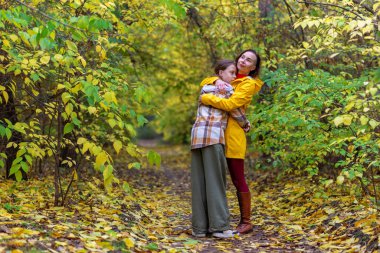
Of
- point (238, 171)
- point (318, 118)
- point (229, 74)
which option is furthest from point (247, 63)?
point (318, 118)

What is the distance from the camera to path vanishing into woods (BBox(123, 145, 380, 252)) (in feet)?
14.4

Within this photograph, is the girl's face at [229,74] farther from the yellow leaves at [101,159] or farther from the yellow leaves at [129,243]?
the yellow leaves at [129,243]

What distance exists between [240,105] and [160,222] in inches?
76.0

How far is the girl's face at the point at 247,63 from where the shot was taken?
16.8 feet

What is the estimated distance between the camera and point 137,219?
5512 mm

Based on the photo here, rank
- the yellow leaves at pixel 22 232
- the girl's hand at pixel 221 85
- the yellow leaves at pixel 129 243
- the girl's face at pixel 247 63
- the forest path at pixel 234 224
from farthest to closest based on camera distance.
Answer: the girl's face at pixel 247 63 < the girl's hand at pixel 221 85 < the forest path at pixel 234 224 < the yellow leaves at pixel 129 243 < the yellow leaves at pixel 22 232

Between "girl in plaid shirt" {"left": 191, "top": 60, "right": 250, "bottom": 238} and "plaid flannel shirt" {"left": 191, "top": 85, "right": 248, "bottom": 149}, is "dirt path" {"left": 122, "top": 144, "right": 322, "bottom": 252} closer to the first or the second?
"girl in plaid shirt" {"left": 191, "top": 60, "right": 250, "bottom": 238}

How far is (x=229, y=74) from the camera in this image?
16.6 feet

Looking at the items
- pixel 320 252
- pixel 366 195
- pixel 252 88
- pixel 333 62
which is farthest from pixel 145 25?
pixel 320 252

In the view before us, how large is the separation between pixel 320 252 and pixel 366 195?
1788mm

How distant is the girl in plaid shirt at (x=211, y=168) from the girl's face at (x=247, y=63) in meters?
0.31

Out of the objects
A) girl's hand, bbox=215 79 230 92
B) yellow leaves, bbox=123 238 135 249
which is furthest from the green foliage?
yellow leaves, bbox=123 238 135 249

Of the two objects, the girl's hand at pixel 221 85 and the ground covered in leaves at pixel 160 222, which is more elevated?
the girl's hand at pixel 221 85

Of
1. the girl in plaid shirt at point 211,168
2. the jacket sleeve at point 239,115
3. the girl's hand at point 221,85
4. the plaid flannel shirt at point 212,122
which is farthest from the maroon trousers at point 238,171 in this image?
the girl's hand at point 221,85
